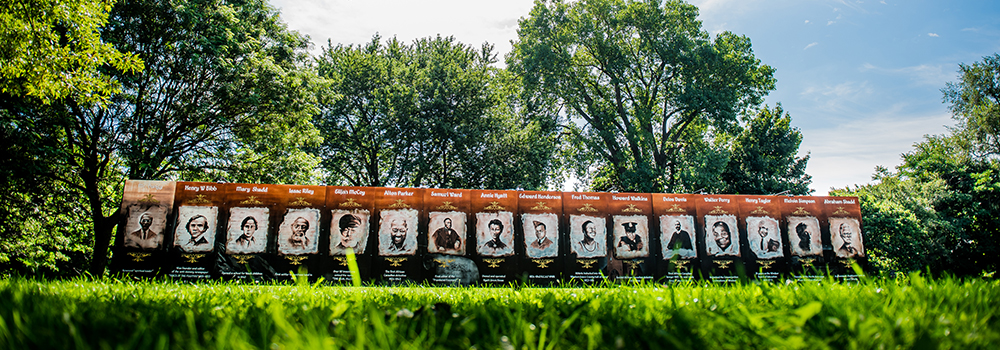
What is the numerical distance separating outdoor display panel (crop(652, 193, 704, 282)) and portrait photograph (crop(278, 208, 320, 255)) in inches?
324

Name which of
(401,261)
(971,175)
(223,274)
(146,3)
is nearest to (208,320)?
(401,261)

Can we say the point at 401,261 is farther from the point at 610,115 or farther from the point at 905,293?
the point at 610,115

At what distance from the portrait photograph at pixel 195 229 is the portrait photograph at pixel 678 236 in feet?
34.4

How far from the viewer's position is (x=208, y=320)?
1475 mm

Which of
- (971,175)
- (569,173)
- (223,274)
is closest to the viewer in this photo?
(223,274)

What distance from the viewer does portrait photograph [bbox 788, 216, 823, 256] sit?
36.3 ft

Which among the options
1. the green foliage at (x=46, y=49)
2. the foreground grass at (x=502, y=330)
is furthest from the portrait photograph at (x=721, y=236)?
the green foliage at (x=46, y=49)

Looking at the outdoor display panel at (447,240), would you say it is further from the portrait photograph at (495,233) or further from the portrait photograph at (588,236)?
the portrait photograph at (588,236)

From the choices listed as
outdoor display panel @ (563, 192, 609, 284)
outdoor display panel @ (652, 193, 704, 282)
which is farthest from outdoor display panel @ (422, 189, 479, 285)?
outdoor display panel @ (652, 193, 704, 282)

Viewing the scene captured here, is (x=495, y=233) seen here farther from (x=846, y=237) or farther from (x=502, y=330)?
(x=846, y=237)

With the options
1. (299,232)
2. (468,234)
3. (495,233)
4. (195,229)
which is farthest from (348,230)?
(495,233)

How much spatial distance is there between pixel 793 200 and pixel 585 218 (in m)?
5.80

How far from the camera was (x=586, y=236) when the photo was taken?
10.3m

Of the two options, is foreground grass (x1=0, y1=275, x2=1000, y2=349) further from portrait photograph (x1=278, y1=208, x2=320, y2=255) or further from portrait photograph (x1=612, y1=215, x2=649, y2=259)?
portrait photograph (x1=612, y1=215, x2=649, y2=259)
